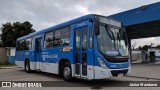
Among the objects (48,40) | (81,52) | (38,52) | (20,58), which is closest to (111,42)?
(81,52)

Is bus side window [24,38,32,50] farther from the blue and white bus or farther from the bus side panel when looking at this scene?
the blue and white bus

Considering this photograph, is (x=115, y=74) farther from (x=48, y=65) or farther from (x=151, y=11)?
(x=151, y=11)

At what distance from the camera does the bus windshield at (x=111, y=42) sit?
1048 cm

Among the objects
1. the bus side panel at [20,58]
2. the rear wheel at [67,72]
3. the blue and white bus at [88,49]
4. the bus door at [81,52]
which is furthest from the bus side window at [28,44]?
the bus door at [81,52]

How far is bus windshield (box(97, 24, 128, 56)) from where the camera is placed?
34.4ft

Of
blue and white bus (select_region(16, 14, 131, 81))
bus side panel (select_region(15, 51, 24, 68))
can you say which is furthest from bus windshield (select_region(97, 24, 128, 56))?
bus side panel (select_region(15, 51, 24, 68))

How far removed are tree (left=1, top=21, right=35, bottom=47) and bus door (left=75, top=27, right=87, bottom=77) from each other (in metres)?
40.1

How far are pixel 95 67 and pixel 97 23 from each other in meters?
1.99

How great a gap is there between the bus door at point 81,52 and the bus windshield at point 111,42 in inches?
36.4

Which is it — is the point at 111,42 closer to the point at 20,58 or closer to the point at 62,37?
the point at 62,37

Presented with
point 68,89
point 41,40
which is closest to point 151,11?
point 41,40

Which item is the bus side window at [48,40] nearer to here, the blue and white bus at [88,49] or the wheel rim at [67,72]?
the blue and white bus at [88,49]

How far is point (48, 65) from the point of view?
14.8 m

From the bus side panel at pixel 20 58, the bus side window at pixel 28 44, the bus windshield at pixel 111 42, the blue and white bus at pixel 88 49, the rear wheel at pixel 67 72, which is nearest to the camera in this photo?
the blue and white bus at pixel 88 49
